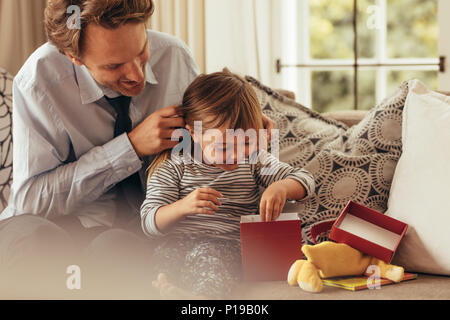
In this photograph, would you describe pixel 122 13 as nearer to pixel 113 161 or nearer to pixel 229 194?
pixel 113 161

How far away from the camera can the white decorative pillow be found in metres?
1.04

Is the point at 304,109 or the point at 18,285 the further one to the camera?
the point at 304,109

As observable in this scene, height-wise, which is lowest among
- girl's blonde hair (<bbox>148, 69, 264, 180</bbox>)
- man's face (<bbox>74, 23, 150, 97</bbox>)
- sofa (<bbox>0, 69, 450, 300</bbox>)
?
sofa (<bbox>0, 69, 450, 300</bbox>)

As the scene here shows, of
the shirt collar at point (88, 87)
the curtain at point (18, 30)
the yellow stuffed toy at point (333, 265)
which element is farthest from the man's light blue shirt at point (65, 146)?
the curtain at point (18, 30)

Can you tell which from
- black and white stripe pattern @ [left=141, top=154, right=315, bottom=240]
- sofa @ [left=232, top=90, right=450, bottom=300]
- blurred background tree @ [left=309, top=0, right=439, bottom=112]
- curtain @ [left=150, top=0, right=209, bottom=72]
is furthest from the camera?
blurred background tree @ [left=309, top=0, right=439, bottom=112]

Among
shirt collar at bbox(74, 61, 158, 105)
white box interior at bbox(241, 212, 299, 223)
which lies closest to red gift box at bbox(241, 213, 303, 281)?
white box interior at bbox(241, 212, 299, 223)

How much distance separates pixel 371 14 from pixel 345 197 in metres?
1.75

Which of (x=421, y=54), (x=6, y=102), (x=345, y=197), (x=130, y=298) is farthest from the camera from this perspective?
(x=421, y=54)

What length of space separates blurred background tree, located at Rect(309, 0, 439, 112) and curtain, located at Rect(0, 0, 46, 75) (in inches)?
54.1

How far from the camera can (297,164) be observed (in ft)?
4.23

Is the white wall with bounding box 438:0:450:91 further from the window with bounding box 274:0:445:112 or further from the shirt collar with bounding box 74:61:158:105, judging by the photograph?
the shirt collar with bounding box 74:61:158:105

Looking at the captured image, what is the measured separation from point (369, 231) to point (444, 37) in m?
1.57

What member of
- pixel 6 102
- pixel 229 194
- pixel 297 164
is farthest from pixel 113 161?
pixel 6 102

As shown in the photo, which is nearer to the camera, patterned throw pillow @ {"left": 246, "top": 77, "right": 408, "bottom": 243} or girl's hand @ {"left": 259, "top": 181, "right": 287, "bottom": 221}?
girl's hand @ {"left": 259, "top": 181, "right": 287, "bottom": 221}
